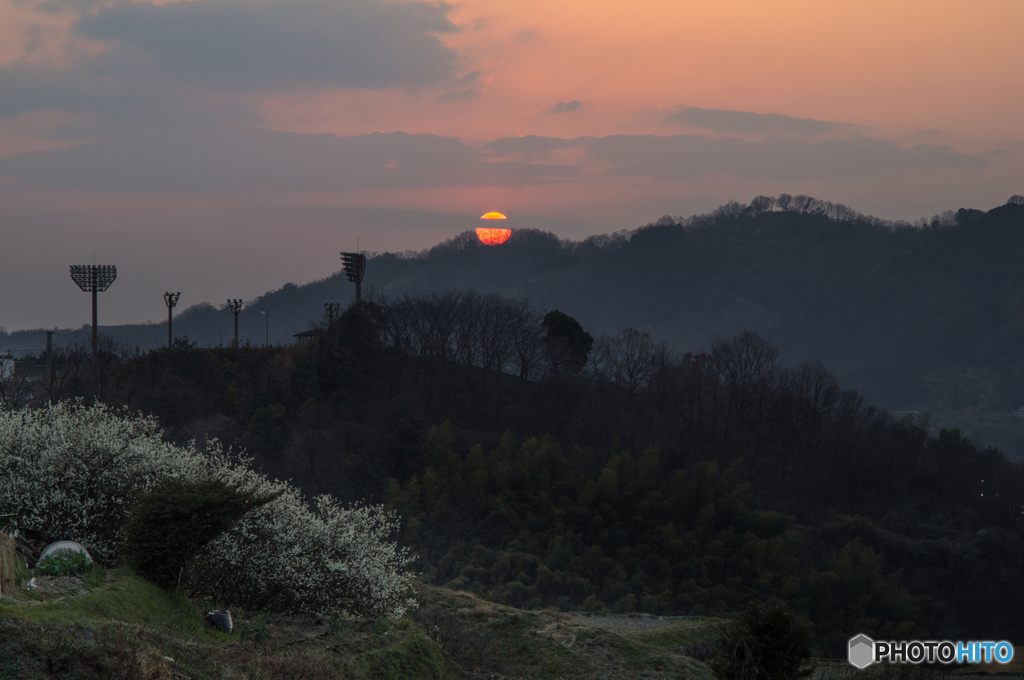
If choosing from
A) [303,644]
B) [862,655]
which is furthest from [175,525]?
[862,655]

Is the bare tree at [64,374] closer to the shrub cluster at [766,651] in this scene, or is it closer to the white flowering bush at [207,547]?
the white flowering bush at [207,547]

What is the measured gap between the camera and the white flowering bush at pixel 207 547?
12375mm

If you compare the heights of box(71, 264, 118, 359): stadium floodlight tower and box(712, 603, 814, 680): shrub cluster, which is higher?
box(71, 264, 118, 359): stadium floodlight tower

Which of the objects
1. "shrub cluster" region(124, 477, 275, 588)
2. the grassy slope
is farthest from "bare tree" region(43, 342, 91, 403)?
"shrub cluster" region(124, 477, 275, 588)

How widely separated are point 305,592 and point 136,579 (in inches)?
130

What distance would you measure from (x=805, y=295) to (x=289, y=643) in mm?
176831

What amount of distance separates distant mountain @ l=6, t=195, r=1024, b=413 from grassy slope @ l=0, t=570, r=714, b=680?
120482 millimetres

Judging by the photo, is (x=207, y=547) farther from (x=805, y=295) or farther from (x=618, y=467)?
(x=805, y=295)

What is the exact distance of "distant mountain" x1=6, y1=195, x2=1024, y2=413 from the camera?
142 metres

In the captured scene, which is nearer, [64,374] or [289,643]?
[289,643]

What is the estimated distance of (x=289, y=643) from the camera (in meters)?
11.6

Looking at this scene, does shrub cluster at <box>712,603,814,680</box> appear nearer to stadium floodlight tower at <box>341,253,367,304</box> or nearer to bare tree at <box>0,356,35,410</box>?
bare tree at <box>0,356,35,410</box>

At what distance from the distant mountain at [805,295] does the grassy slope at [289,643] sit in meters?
120

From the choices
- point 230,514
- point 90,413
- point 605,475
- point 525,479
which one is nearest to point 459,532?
point 525,479
